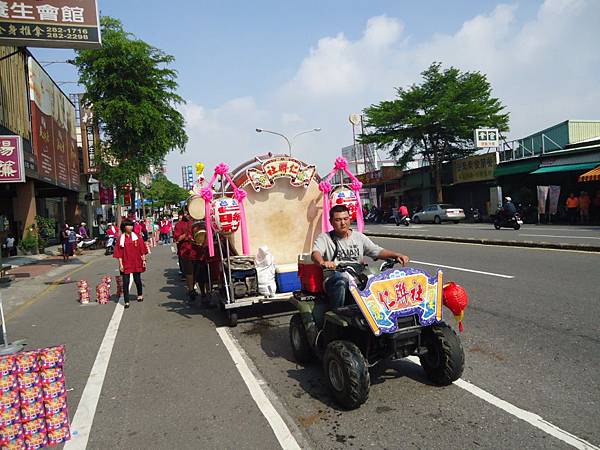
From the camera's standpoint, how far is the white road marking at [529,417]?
10.4 feet

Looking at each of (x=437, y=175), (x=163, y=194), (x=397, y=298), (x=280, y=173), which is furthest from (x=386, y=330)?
(x=163, y=194)

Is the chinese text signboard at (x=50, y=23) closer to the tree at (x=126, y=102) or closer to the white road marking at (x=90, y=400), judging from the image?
the white road marking at (x=90, y=400)

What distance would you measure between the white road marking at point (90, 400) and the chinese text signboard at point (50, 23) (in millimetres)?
7549

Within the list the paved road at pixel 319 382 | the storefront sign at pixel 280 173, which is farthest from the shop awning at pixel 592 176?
the storefront sign at pixel 280 173

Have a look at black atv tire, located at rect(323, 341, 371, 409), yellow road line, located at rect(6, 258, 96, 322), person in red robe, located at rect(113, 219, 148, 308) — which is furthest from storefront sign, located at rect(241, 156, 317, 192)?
yellow road line, located at rect(6, 258, 96, 322)

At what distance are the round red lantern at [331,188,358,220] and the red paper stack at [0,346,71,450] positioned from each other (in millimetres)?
5323

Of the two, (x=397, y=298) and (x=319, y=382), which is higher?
(x=397, y=298)

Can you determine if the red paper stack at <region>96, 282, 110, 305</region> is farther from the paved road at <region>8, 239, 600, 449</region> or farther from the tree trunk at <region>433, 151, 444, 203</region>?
the tree trunk at <region>433, 151, 444, 203</region>

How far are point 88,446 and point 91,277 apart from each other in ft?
39.7

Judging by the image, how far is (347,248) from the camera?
16.4 ft

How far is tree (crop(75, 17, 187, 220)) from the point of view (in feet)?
89.2

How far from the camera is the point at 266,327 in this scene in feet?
22.9

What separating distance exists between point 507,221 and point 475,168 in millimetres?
13978

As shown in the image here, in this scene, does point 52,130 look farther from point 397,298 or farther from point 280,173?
point 397,298
